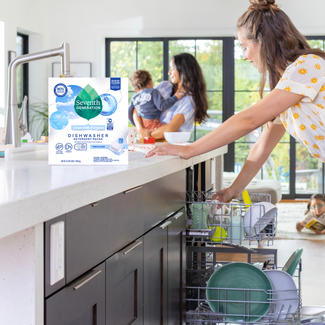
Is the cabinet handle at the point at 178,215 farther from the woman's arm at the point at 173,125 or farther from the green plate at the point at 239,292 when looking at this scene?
the woman's arm at the point at 173,125

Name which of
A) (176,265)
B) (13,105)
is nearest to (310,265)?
(176,265)

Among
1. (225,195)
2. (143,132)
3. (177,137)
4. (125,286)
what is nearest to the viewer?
(125,286)

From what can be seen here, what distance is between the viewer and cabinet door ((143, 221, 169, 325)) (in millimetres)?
2131

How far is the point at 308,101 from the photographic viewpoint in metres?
2.32

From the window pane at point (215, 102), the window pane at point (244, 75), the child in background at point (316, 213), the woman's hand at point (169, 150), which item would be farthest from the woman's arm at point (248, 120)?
Result: the window pane at point (244, 75)

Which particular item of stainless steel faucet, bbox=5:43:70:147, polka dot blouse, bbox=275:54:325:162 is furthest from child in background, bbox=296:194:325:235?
stainless steel faucet, bbox=5:43:70:147

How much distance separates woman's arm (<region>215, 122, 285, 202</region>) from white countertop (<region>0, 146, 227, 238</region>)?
66cm

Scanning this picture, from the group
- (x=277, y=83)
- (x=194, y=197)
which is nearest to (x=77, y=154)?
(x=277, y=83)

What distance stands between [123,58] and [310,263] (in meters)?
5.18

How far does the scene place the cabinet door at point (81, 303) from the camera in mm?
1306

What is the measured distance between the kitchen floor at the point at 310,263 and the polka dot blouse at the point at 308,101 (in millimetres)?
1658

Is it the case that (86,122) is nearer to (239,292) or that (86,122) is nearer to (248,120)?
(248,120)

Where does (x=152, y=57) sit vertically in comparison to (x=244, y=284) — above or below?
above

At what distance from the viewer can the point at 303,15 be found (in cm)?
895
